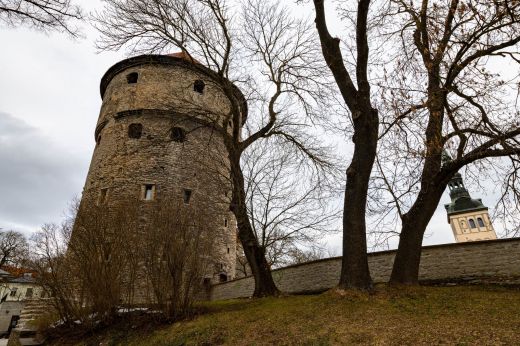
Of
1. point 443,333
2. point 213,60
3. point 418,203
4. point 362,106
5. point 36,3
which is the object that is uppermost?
point 213,60

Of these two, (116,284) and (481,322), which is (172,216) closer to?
(116,284)

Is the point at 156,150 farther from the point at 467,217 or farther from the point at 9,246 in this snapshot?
the point at 467,217

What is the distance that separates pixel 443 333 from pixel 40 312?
10.5m

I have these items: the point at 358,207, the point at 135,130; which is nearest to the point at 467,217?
the point at 135,130

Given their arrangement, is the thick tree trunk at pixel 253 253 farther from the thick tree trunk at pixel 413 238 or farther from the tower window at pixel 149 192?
the tower window at pixel 149 192

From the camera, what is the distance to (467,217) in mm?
57094

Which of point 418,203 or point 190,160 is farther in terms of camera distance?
point 190,160

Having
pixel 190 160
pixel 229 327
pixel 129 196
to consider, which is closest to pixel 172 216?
pixel 229 327

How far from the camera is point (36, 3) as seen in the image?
4922mm

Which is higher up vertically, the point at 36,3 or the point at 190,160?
the point at 190,160

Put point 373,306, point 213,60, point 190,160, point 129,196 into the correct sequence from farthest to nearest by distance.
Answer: point 190,160 → point 129,196 → point 213,60 → point 373,306

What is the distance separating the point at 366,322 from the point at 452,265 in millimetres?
5289

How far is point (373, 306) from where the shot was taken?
556cm

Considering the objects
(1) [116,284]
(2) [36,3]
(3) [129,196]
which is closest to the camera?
(2) [36,3]
